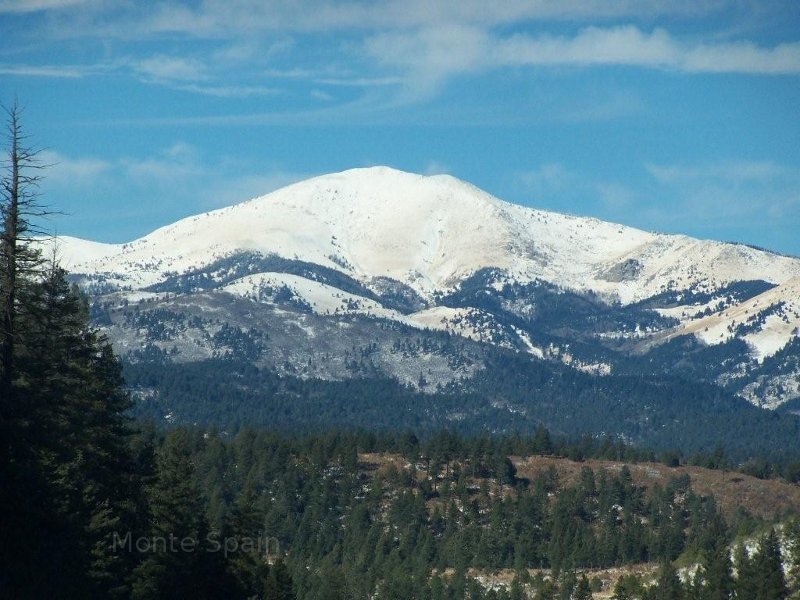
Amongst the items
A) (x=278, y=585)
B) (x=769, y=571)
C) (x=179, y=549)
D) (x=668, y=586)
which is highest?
(x=179, y=549)

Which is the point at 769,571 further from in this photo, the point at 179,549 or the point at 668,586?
the point at 179,549

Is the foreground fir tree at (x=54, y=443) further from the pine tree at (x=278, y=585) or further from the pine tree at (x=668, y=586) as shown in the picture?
the pine tree at (x=668, y=586)

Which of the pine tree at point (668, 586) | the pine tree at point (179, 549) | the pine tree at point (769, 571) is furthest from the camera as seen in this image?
the pine tree at point (668, 586)

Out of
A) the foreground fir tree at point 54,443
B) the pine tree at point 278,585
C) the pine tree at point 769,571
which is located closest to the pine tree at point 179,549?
the foreground fir tree at point 54,443

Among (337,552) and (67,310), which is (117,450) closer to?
(67,310)

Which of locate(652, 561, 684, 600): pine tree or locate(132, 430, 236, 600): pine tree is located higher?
locate(132, 430, 236, 600): pine tree

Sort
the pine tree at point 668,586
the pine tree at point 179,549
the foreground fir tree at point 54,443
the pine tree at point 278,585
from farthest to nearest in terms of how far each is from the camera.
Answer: the pine tree at point 668,586
the pine tree at point 278,585
the pine tree at point 179,549
the foreground fir tree at point 54,443

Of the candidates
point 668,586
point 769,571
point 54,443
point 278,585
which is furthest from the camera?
point 668,586

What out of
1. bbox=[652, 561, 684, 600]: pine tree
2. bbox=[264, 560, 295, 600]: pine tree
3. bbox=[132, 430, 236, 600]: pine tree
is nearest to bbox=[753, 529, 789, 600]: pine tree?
bbox=[652, 561, 684, 600]: pine tree

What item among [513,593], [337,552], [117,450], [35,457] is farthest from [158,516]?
[337,552]

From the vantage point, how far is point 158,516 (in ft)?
217

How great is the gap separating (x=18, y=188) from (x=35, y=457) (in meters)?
10.1

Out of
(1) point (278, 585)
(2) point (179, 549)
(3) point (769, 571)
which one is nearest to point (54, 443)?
(2) point (179, 549)

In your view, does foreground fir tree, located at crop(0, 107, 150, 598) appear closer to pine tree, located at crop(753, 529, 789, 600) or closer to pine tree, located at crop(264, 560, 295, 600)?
pine tree, located at crop(264, 560, 295, 600)
